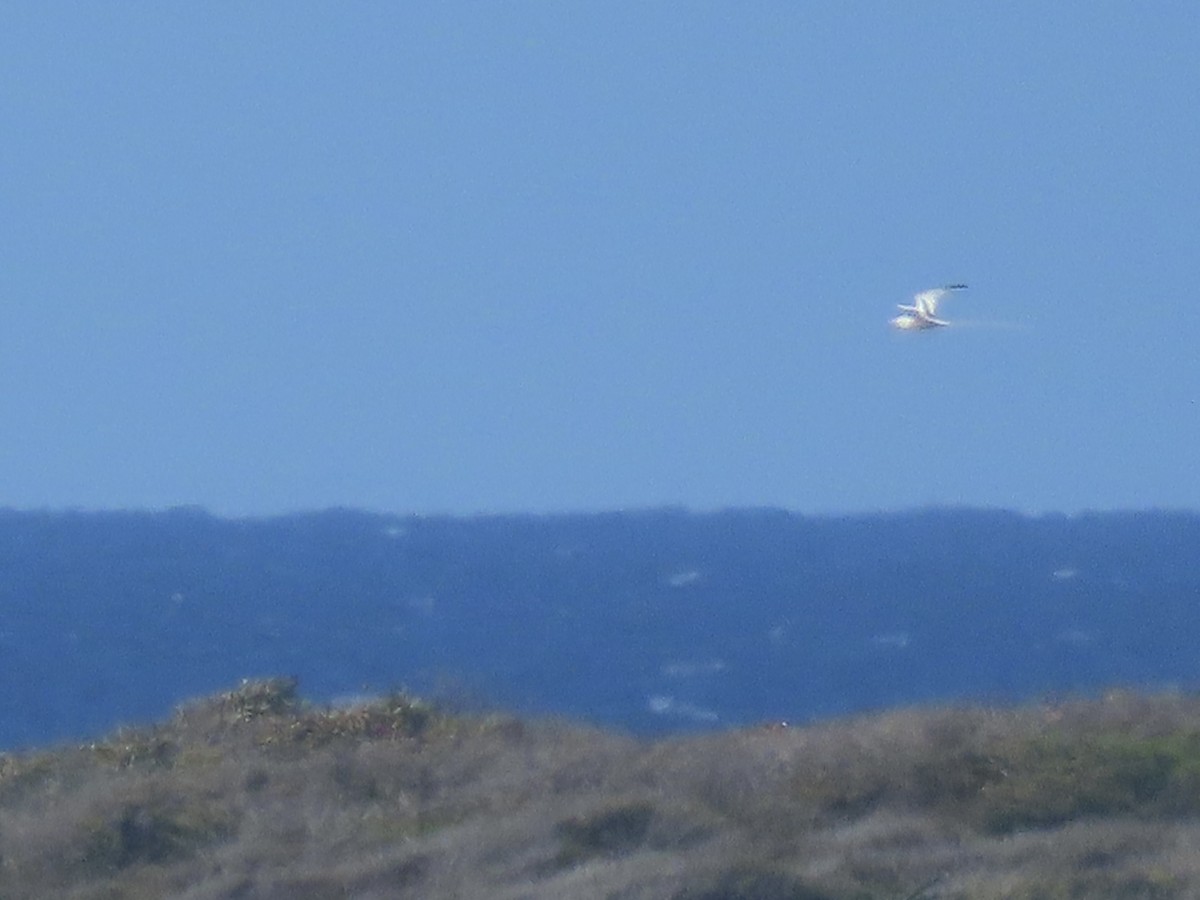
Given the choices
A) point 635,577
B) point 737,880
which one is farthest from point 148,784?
point 635,577

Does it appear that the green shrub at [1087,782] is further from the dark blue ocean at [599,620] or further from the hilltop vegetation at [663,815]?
the dark blue ocean at [599,620]

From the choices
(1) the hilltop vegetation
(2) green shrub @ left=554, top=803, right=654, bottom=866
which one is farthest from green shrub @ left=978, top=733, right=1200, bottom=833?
(2) green shrub @ left=554, top=803, right=654, bottom=866

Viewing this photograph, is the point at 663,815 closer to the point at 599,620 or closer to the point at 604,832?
the point at 604,832

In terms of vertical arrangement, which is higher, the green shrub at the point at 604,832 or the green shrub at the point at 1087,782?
the green shrub at the point at 1087,782

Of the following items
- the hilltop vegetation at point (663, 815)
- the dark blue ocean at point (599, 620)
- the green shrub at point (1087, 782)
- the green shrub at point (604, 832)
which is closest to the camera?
the hilltop vegetation at point (663, 815)

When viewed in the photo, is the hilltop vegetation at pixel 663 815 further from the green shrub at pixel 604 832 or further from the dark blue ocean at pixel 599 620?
the dark blue ocean at pixel 599 620

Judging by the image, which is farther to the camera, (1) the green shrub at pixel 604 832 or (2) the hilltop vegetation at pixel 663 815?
(1) the green shrub at pixel 604 832

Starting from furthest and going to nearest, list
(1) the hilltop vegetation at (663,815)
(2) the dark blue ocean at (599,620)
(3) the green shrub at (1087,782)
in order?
(2) the dark blue ocean at (599,620), (3) the green shrub at (1087,782), (1) the hilltop vegetation at (663,815)

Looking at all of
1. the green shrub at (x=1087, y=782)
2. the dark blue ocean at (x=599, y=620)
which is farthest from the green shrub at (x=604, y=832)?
the dark blue ocean at (x=599, y=620)

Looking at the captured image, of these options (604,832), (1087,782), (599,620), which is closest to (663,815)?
(604,832)
